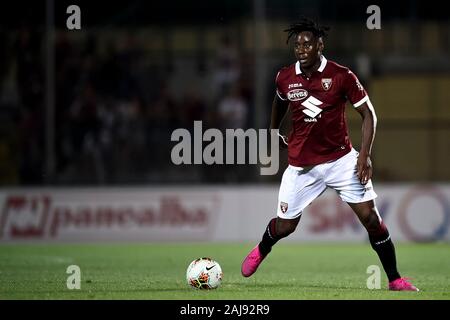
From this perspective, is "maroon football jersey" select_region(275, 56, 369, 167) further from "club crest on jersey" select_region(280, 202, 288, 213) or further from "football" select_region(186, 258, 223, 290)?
"football" select_region(186, 258, 223, 290)

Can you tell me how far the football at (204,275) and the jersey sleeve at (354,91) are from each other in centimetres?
214

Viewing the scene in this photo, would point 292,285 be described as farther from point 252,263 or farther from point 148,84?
point 148,84

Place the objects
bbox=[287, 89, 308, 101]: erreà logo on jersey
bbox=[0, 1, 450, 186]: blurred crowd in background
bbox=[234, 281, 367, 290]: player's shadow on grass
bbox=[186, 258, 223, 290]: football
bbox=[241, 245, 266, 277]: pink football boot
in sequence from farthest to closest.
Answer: bbox=[0, 1, 450, 186]: blurred crowd in background < bbox=[241, 245, 266, 277]: pink football boot < bbox=[234, 281, 367, 290]: player's shadow on grass < bbox=[287, 89, 308, 101]: erreà logo on jersey < bbox=[186, 258, 223, 290]: football

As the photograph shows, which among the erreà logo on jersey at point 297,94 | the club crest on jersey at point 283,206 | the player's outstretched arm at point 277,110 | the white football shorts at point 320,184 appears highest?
the erreà logo on jersey at point 297,94

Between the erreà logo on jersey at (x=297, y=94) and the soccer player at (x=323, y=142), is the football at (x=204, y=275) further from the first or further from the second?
the erreà logo on jersey at (x=297, y=94)

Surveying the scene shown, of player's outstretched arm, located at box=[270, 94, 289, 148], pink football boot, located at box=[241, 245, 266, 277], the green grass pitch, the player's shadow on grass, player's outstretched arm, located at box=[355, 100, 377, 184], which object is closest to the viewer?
the green grass pitch

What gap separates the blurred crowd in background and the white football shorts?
9220 mm

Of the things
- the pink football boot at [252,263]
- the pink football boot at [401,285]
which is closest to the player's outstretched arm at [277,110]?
the pink football boot at [252,263]

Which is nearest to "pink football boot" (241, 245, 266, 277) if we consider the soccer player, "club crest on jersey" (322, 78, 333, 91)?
the soccer player

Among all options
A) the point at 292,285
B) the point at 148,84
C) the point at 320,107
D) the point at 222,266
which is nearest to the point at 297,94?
the point at 320,107

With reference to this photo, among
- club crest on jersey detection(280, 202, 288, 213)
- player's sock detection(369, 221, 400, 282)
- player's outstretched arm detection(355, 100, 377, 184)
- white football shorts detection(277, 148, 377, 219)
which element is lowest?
player's sock detection(369, 221, 400, 282)

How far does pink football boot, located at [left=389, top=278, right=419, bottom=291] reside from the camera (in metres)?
9.59

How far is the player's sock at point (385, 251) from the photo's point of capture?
973 centimetres

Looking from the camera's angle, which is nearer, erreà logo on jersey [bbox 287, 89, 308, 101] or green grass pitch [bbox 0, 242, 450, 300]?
green grass pitch [bbox 0, 242, 450, 300]
